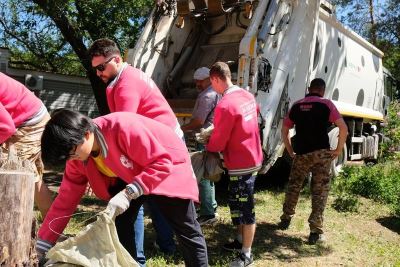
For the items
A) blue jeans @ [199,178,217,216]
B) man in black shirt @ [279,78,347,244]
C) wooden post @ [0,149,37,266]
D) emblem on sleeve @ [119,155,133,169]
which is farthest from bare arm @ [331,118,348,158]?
wooden post @ [0,149,37,266]

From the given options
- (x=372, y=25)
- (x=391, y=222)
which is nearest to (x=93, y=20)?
(x=391, y=222)

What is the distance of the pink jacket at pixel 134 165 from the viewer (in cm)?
233

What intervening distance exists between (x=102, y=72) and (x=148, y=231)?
1.91m

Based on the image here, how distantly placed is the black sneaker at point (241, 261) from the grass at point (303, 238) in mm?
170

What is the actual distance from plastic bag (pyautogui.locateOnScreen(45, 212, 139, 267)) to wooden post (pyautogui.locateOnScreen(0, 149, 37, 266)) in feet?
0.46

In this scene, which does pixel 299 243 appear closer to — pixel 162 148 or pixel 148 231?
pixel 148 231

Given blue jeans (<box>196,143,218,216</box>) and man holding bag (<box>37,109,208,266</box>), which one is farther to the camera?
blue jeans (<box>196,143,218,216</box>)

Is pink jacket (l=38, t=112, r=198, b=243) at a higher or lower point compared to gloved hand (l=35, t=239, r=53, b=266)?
higher

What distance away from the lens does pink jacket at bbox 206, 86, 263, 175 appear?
3643mm

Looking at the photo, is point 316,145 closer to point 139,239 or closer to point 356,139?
point 139,239

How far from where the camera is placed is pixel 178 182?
2.48m

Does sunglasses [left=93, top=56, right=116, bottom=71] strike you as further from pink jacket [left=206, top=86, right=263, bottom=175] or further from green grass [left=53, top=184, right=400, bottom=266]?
green grass [left=53, top=184, right=400, bottom=266]

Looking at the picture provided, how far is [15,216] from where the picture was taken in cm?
209

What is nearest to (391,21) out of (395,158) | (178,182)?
(395,158)
